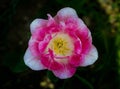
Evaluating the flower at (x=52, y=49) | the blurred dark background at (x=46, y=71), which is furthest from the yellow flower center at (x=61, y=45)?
the blurred dark background at (x=46, y=71)

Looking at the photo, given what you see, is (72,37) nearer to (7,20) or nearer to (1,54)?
(7,20)

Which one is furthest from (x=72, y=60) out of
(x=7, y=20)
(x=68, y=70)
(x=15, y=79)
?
(x=15, y=79)

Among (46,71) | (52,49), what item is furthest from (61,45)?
(46,71)

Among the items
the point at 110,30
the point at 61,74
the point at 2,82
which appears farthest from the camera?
the point at 110,30

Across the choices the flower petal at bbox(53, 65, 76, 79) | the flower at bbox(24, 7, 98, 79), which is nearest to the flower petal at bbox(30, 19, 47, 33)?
the flower at bbox(24, 7, 98, 79)

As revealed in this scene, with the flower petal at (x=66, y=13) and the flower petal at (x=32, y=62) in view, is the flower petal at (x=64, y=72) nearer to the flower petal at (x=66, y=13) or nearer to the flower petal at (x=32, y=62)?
the flower petal at (x=32, y=62)
